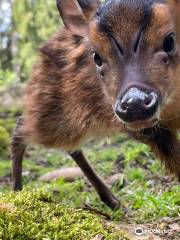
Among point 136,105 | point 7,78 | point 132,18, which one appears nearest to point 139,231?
point 136,105

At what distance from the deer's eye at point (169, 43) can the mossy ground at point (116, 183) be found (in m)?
1.30

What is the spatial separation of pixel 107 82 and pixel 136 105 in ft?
2.44

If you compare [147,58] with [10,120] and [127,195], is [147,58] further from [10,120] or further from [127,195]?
[10,120]

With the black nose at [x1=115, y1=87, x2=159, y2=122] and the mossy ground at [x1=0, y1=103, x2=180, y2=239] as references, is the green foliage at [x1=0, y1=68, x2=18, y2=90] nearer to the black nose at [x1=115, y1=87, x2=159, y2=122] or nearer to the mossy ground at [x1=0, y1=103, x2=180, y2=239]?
the mossy ground at [x1=0, y1=103, x2=180, y2=239]

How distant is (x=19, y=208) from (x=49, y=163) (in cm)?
511

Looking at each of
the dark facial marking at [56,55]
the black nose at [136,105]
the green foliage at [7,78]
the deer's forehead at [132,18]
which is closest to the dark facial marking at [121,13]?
the deer's forehead at [132,18]

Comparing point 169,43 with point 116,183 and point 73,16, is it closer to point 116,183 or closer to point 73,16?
point 73,16

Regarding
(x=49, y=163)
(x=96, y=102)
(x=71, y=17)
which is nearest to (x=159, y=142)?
(x=96, y=102)

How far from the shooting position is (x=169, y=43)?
4113 millimetres

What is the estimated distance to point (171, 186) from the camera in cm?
600

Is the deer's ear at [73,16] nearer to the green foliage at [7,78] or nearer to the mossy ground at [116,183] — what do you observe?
the mossy ground at [116,183]

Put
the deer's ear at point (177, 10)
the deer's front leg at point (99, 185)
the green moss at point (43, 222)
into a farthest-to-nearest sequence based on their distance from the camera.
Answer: the deer's front leg at point (99, 185), the deer's ear at point (177, 10), the green moss at point (43, 222)

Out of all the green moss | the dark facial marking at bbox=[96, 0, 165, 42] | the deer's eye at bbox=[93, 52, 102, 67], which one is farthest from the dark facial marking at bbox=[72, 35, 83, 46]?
the green moss

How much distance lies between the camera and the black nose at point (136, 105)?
3.58 m
